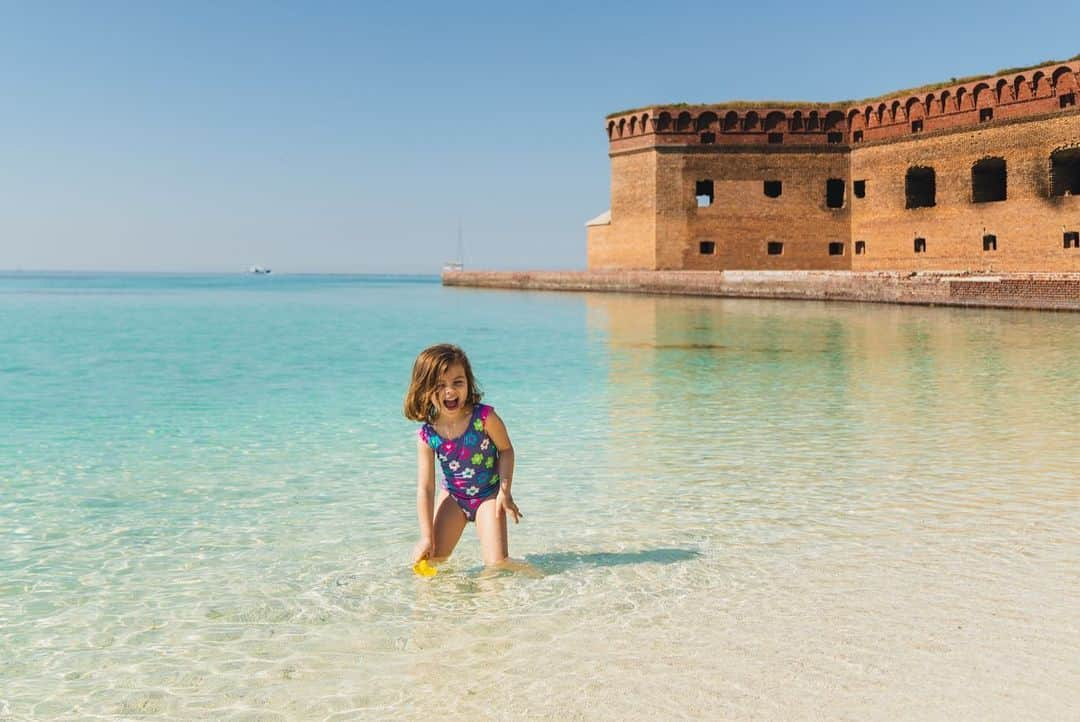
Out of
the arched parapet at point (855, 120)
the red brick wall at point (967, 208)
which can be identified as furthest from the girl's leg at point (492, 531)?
the arched parapet at point (855, 120)

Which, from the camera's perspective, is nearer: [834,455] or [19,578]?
[19,578]

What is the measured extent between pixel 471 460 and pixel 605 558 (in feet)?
2.39

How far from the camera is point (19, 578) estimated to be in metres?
3.95

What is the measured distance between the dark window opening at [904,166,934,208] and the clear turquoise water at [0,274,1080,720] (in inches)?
888

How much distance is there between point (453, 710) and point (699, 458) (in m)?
3.85

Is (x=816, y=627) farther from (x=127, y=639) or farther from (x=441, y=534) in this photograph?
(x=127, y=639)

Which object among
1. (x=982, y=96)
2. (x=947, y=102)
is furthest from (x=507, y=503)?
(x=947, y=102)

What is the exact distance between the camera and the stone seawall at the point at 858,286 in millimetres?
21750

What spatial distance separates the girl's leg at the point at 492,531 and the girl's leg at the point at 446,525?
0.34ft

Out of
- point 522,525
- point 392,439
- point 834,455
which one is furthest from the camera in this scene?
point 392,439

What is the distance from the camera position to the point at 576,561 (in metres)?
4.15

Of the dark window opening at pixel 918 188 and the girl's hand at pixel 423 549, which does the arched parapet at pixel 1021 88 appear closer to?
the dark window opening at pixel 918 188

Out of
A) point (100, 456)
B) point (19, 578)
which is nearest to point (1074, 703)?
point (19, 578)

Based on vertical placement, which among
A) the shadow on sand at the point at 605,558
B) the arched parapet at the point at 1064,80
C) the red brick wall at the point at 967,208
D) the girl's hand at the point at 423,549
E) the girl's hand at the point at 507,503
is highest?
the arched parapet at the point at 1064,80
